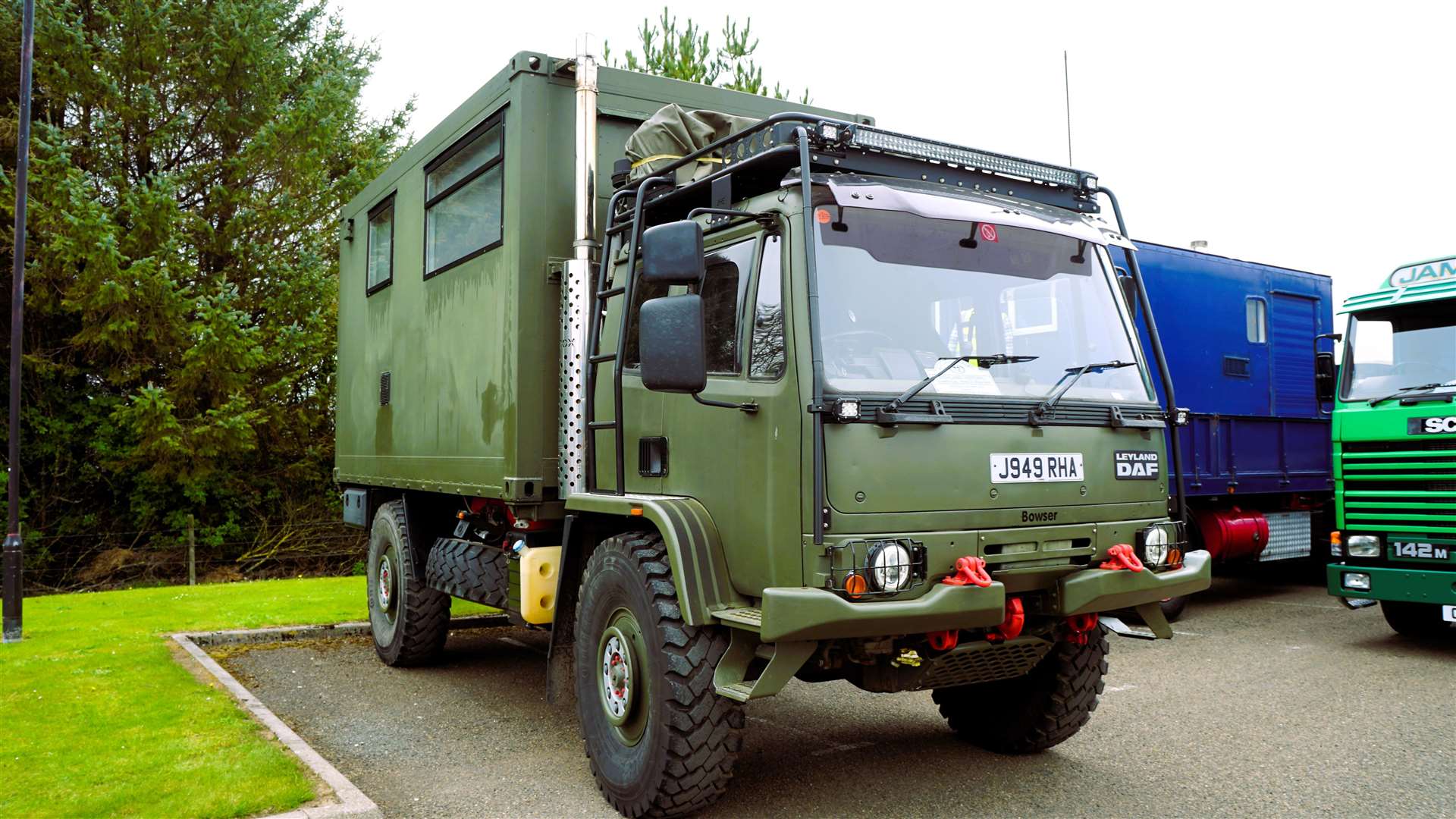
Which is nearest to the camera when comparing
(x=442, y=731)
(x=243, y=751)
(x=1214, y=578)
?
(x=243, y=751)

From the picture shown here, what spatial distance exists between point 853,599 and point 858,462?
0.52m

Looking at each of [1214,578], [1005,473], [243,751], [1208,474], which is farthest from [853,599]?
[1214,578]

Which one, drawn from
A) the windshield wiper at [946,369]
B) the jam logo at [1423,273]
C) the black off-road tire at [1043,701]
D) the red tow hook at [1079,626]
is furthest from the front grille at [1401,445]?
the windshield wiper at [946,369]

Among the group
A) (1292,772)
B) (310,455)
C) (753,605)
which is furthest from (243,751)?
(310,455)

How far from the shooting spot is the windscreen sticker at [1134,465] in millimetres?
4859

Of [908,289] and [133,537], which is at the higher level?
[908,289]

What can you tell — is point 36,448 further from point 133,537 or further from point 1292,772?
point 1292,772

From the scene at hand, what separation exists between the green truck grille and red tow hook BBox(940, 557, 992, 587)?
5.65 meters

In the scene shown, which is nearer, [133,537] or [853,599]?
[853,599]

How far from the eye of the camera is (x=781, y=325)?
4418 mm

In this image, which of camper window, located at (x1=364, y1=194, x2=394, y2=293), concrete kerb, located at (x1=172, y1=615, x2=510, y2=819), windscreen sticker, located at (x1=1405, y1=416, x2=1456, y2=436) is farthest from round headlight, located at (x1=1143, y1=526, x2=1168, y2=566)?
camper window, located at (x1=364, y1=194, x2=394, y2=293)

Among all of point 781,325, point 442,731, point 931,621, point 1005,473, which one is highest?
point 781,325

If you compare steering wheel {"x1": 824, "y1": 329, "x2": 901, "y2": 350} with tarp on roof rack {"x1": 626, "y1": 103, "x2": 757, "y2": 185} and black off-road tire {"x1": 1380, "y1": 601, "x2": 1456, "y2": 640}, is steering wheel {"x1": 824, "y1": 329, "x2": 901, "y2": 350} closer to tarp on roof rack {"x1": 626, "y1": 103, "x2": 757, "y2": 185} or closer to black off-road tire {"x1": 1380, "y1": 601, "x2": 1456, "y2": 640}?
tarp on roof rack {"x1": 626, "y1": 103, "x2": 757, "y2": 185}

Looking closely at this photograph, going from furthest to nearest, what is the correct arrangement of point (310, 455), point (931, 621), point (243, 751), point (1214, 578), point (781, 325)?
point (310, 455)
point (1214, 578)
point (243, 751)
point (781, 325)
point (931, 621)
